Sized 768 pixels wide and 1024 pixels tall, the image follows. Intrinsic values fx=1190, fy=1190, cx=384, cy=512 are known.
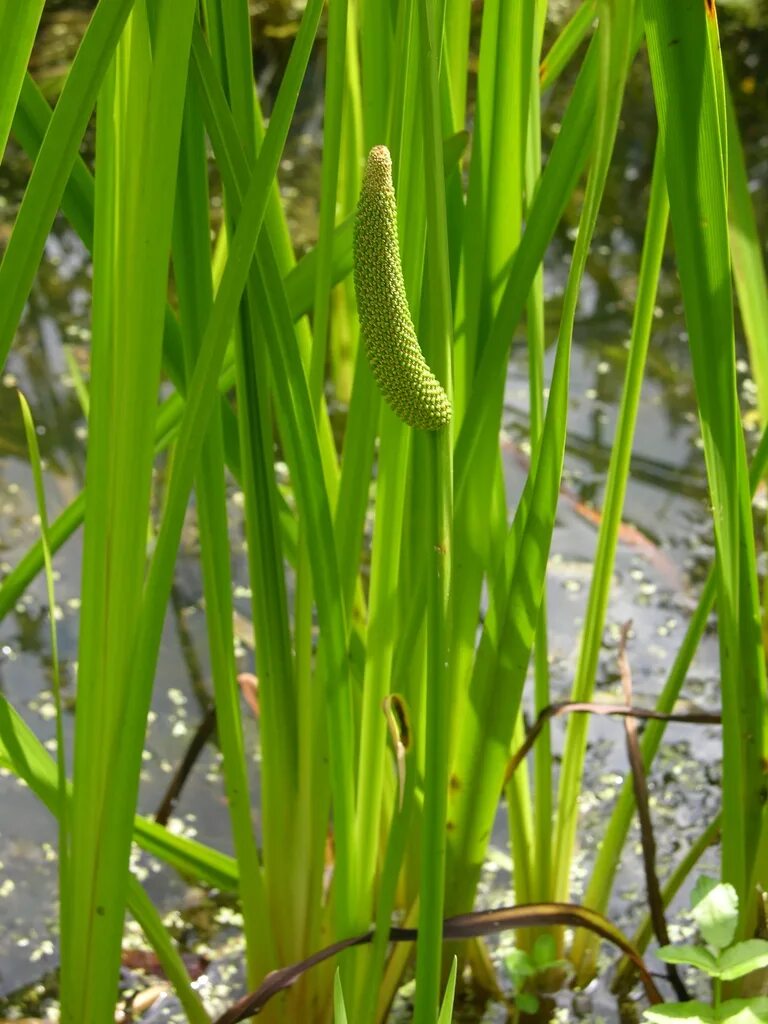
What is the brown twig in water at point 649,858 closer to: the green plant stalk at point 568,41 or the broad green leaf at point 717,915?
the broad green leaf at point 717,915

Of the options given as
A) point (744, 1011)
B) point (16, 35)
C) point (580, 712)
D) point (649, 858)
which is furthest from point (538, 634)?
point (16, 35)

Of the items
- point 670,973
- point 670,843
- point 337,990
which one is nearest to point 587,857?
point 670,843

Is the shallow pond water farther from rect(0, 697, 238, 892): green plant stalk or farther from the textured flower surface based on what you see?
the textured flower surface

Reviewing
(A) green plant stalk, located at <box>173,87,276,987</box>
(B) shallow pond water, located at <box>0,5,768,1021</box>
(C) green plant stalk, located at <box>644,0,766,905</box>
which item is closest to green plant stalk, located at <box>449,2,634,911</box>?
(C) green plant stalk, located at <box>644,0,766,905</box>

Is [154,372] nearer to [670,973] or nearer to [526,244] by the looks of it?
[526,244]

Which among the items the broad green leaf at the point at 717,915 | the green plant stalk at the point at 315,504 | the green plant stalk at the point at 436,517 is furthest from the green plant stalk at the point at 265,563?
the broad green leaf at the point at 717,915
